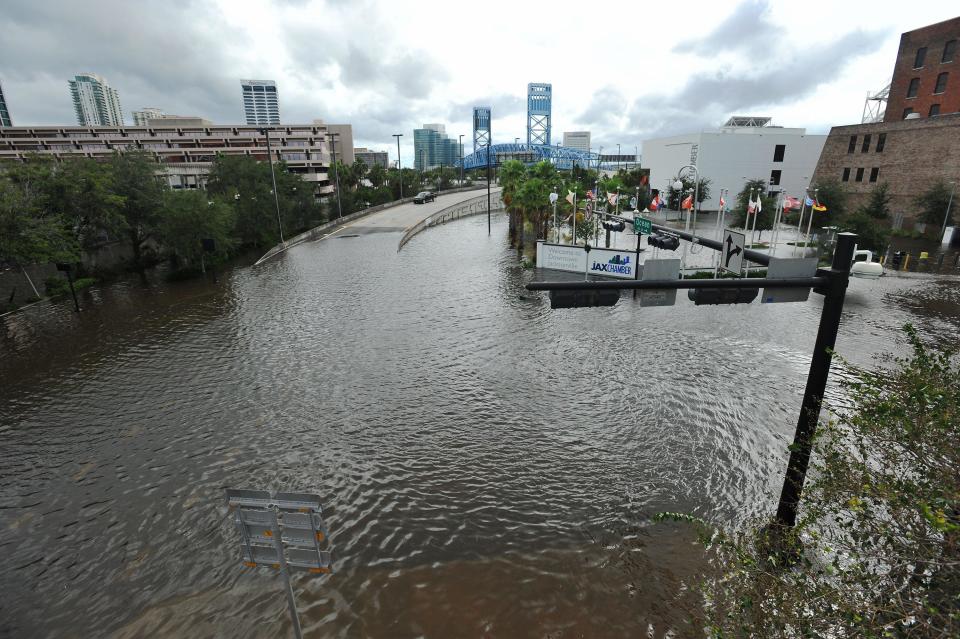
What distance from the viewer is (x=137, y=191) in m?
32.1

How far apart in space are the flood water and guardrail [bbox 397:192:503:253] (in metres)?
23.5

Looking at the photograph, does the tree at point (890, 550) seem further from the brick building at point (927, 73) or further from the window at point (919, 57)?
the window at point (919, 57)

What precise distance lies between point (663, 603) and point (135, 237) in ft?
130

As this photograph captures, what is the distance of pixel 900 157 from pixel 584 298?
5790 centimetres

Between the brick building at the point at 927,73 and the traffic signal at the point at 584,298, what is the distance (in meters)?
62.7

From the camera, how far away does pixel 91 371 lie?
56.4ft

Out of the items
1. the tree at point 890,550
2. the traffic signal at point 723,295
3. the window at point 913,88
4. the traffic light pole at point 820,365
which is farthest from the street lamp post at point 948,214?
the traffic signal at point 723,295

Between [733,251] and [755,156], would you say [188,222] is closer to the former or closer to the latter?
[733,251]

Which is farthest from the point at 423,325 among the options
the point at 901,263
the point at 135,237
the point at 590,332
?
the point at 901,263

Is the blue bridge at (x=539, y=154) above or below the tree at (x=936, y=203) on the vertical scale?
above

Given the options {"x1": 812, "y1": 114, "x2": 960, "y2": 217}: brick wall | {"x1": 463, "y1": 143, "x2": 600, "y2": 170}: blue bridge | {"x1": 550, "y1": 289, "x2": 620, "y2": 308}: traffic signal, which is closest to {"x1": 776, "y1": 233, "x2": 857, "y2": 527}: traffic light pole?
{"x1": 550, "y1": 289, "x2": 620, "y2": 308}: traffic signal

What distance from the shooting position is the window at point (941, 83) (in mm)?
47219

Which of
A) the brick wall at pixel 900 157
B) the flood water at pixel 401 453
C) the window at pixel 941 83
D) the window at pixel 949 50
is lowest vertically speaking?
the flood water at pixel 401 453

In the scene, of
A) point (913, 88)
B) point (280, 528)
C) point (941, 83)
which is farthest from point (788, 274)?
point (913, 88)
